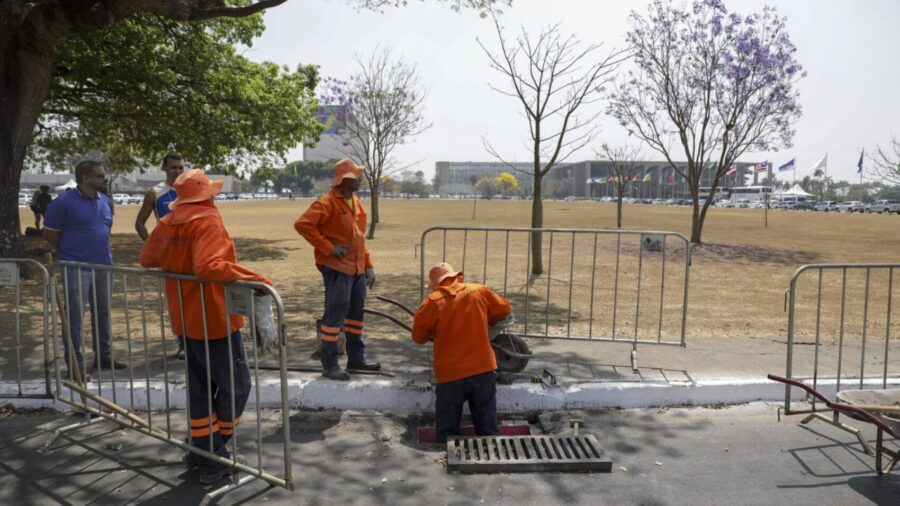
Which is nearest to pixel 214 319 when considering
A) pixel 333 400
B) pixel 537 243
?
pixel 333 400

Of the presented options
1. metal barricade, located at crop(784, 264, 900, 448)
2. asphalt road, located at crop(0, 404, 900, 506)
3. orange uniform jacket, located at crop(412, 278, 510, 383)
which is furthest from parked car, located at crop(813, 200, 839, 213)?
orange uniform jacket, located at crop(412, 278, 510, 383)

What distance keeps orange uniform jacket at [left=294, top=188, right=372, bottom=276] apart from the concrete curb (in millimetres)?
938

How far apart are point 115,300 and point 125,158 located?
13.0 meters

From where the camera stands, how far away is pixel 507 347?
5051 mm

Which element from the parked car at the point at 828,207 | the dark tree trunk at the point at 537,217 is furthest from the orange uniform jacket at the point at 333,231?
the parked car at the point at 828,207

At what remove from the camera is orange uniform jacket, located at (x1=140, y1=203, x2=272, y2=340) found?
10.8 feet

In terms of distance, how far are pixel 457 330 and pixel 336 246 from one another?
1.37 metres

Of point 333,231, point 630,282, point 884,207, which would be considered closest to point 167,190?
point 333,231

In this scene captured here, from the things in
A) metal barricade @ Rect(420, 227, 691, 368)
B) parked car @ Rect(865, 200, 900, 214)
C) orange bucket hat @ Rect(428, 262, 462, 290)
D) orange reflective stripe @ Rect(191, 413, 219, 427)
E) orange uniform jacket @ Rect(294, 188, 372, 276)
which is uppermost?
orange uniform jacket @ Rect(294, 188, 372, 276)

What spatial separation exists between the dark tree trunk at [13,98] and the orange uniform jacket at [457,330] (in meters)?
8.84

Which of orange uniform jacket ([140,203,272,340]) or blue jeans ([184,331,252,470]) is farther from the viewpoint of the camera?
blue jeans ([184,331,252,470])

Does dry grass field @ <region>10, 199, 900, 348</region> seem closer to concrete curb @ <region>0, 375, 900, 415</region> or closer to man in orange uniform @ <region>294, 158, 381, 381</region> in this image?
concrete curb @ <region>0, 375, 900, 415</region>

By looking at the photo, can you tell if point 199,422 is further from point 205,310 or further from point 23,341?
point 23,341

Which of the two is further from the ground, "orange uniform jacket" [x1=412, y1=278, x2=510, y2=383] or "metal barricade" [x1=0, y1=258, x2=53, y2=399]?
"orange uniform jacket" [x1=412, y1=278, x2=510, y2=383]
